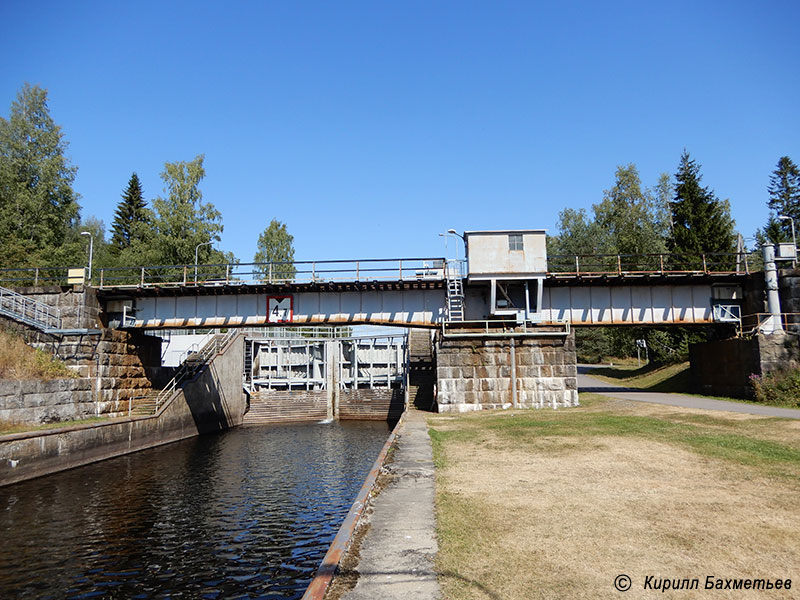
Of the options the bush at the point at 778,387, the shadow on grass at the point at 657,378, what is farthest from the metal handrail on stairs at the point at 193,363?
the bush at the point at 778,387

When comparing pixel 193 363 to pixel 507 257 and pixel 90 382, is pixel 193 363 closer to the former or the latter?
pixel 90 382

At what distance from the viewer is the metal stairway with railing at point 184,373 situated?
32438mm

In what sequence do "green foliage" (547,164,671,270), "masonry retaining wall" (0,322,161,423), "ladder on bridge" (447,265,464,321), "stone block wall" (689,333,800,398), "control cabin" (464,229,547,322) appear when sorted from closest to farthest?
"masonry retaining wall" (0,322,161,423), "stone block wall" (689,333,800,398), "control cabin" (464,229,547,322), "ladder on bridge" (447,265,464,321), "green foliage" (547,164,671,270)

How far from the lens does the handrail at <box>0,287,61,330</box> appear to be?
30.0m

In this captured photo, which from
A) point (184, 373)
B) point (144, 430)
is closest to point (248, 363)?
point (184, 373)

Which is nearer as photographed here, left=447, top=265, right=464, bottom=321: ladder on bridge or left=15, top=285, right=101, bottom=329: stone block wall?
left=15, top=285, right=101, bottom=329: stone block wall

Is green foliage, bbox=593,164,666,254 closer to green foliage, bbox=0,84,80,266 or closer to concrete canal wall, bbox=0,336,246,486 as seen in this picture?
concrete canal wall, bbox=0,336,246,486

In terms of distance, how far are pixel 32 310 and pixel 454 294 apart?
82.4 ft

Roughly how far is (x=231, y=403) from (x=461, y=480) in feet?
114

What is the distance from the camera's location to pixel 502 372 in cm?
2883

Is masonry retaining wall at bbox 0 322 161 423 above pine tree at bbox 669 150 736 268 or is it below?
below

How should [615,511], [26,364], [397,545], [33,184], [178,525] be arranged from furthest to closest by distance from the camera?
[33,184], [26,364], [178,525], [615,511], [397,545]

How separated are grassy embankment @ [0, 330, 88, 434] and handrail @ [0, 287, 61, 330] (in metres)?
1.55

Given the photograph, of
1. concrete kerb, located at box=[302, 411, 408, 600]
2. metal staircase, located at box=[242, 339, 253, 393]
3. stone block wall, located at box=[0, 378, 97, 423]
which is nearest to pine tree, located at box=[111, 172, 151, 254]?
metal staircase, located at box=[242, 339, 253, 393]
